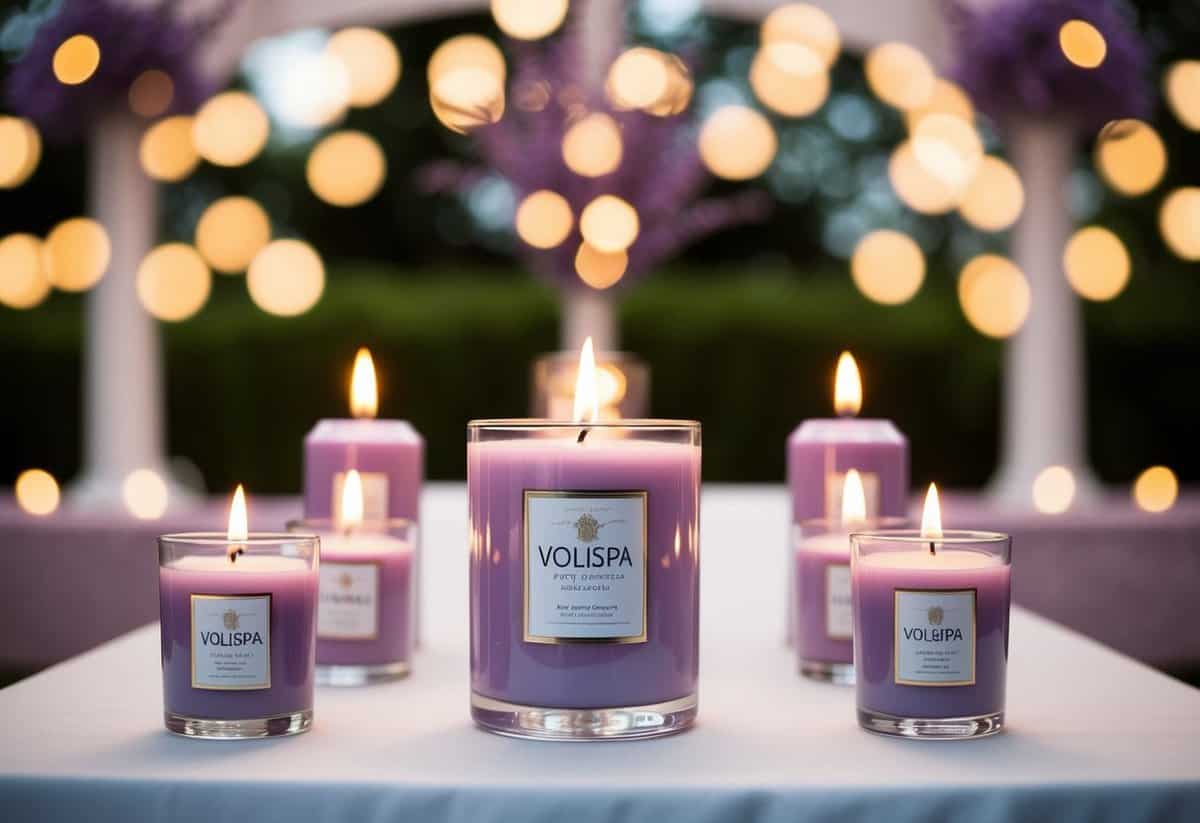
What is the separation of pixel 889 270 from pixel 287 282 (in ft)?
6.45

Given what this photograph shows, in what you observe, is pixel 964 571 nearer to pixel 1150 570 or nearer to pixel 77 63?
pixel 1150 570

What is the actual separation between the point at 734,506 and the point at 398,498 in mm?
915

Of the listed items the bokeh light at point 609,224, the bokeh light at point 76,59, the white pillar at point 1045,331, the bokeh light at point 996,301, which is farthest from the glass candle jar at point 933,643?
the bokeh light at point 76,59

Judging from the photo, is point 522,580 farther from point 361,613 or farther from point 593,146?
point 593,146

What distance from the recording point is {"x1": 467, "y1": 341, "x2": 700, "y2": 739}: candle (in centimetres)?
76

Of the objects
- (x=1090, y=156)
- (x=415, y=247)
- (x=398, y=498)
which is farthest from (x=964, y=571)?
(x=415, y=247)

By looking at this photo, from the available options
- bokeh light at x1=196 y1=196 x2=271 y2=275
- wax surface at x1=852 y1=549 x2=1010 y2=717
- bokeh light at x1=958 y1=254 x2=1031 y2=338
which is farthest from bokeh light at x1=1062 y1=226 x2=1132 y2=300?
bokeh light at x1=196 y1=196 x2=271 y2=275

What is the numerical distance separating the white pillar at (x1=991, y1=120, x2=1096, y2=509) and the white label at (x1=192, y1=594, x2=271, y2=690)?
2.17m

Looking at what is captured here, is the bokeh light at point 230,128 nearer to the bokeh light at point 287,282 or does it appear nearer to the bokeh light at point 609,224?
the bokeh light at point 287,282

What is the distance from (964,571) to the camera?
0.78m

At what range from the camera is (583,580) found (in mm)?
756

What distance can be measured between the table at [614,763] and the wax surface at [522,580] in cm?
3

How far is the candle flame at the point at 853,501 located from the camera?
99cm

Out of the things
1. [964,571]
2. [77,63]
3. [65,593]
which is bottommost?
[65,593]
